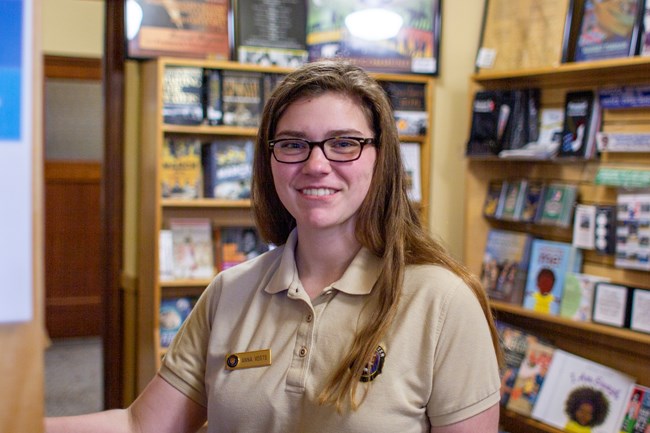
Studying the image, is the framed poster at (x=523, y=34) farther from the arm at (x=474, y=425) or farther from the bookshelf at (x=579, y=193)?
the arm at (x=474, y=425)

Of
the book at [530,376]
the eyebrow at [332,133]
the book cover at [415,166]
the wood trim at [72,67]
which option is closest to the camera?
the eyebrow at [332,133]

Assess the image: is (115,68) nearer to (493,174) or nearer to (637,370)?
(493,174)

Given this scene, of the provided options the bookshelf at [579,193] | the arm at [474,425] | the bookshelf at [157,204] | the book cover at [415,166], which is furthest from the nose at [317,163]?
the book cover at [415,166]

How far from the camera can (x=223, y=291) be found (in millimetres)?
1460

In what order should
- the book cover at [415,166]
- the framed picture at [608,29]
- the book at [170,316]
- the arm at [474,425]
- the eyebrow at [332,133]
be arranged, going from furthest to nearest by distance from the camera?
the book cover at [415,166]
the book at [170,316]
the framed picture at [608,29]
the eyebrow at [332,133]
the arm at [474,425]

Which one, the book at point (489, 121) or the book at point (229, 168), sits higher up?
the book at point (489, 121)

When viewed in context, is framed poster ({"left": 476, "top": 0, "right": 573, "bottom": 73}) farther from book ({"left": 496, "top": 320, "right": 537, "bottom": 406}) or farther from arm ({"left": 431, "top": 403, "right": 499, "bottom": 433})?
arm ({"left": 431, "top": 403, "right": 499, "bottom": 433})

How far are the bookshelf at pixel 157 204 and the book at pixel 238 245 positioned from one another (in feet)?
0.19

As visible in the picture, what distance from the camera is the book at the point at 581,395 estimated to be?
9.48 ft

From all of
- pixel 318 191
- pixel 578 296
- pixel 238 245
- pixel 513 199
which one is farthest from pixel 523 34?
pixel 318 191

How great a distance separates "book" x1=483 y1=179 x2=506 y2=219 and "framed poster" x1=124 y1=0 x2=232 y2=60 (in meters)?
1.55

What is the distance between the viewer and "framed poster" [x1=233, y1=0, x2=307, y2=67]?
3.68 metres

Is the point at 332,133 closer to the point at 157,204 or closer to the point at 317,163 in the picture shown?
the point at 317,163

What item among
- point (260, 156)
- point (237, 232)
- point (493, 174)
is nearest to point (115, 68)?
point (237, 232)
